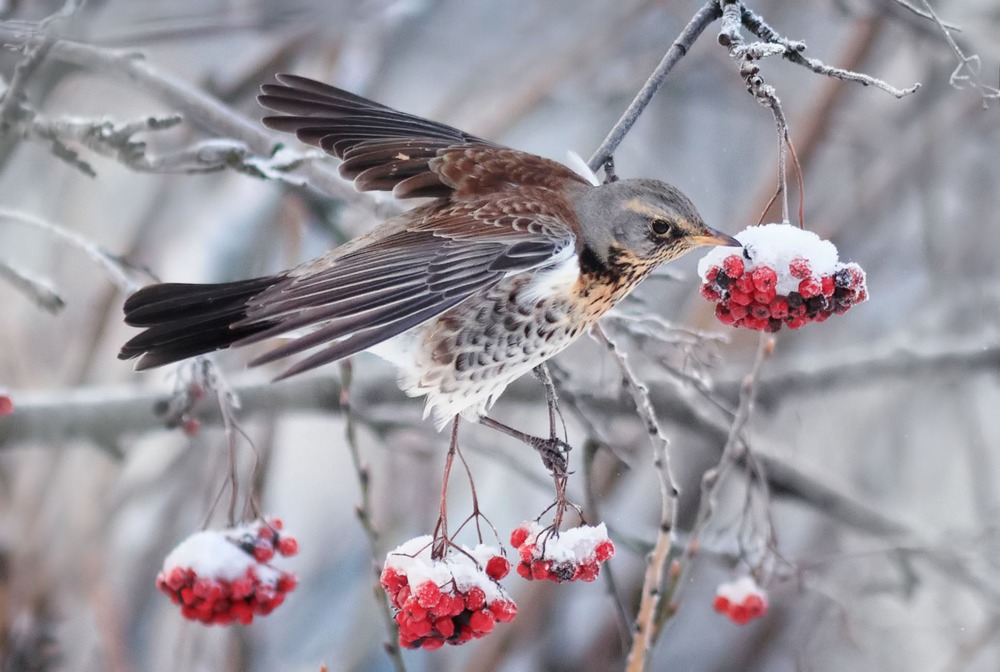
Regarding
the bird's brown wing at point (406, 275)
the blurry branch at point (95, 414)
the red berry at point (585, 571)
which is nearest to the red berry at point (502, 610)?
the red berry at point (585, 571)

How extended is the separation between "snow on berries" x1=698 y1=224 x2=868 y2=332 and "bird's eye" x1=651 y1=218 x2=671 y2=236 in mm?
125

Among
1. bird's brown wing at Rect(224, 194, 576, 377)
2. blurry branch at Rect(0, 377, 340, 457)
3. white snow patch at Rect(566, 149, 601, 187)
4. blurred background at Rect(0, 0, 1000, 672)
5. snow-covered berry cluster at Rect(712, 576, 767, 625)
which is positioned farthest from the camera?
blurred background at Rect(0, 0, 1000, 672)

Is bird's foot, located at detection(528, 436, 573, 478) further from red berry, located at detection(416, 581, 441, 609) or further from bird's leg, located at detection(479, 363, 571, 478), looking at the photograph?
red berry, located at detection(416, 581, 441, 609)

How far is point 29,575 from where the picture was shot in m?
3.31

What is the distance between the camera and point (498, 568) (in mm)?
1442

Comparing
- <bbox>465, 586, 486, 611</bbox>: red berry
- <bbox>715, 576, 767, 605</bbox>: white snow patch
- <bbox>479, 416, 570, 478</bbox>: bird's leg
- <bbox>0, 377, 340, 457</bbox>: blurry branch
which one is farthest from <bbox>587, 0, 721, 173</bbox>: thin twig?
<bbox>0, 377, 340, 457</bbox>: blurry branch

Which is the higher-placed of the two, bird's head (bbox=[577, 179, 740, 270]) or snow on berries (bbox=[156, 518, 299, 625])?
bird's head (bbox=[577, 179, 740, 270])

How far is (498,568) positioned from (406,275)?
0.44m

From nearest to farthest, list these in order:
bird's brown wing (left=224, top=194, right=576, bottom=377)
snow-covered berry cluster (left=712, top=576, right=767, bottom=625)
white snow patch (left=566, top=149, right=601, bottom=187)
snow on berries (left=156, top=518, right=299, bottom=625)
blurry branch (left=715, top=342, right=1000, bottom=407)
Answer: bird's brown wing (left=224, top=194, right=576, bottom=377), white snow patch (left=566, top=149, right=601, bottom=187), snow on berries (left=156, top=518, right=299, bottom=625), snow-covered berry cluster (left=712, top=576, right=767, bottom=625), blurry branch (left=715, top=342, right=1000, bottom=407)

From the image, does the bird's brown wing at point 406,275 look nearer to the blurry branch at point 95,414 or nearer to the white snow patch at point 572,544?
the white snow patch at point 572,544

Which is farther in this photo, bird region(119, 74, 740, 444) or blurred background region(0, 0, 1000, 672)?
blurred background region(0, 0, 1000, 672)

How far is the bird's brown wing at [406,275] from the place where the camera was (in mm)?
1326

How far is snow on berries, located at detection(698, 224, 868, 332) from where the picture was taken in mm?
1403

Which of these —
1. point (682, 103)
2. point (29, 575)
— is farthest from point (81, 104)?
point (682, 103)
